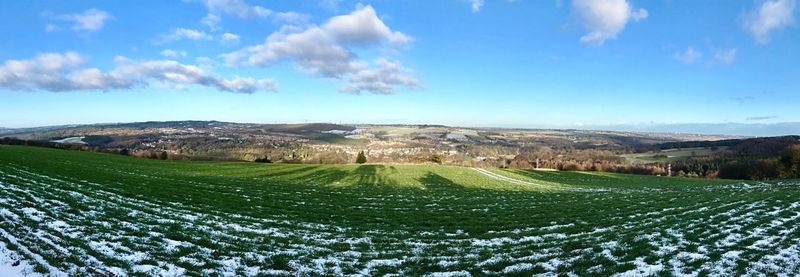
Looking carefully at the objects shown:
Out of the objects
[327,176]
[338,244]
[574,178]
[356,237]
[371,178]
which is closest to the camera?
[338,244]

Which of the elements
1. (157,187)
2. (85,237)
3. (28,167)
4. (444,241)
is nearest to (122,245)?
(85,237)

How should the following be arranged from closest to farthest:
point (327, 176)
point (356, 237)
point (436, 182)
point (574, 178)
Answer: point (356, 237), point (436, 182), point (327, 176), point (574, 178)

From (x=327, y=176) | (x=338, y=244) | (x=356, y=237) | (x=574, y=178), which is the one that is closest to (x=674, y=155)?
(x=574, y=178)

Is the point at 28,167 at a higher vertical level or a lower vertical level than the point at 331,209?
higher

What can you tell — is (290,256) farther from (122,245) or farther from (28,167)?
(28,167)

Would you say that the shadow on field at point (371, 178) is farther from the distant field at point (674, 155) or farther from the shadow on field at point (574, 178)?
the distant field at point (674, 155)

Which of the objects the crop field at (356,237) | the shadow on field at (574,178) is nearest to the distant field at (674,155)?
the shadow on field at (574,178)

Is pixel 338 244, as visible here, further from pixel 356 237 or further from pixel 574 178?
pixel 574 178
